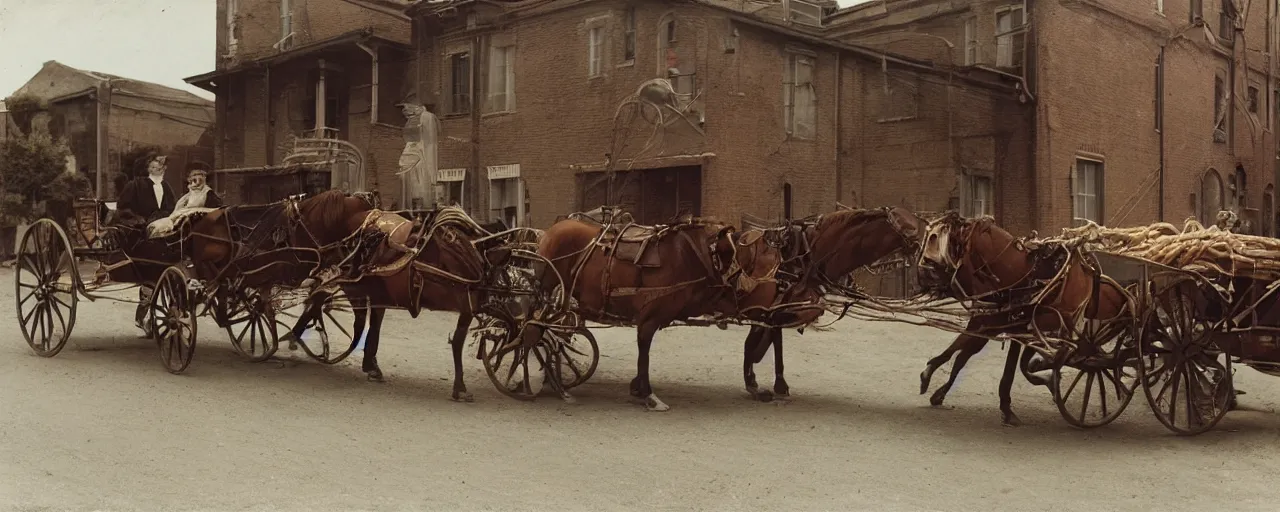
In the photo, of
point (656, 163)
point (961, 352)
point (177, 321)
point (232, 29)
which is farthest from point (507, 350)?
point (232, 29)

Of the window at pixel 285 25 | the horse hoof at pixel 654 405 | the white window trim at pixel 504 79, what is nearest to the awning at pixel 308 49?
the window at pixel 285 25

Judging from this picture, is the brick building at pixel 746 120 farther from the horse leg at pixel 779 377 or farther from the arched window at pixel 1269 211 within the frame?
the horse leg at pixel 779 377

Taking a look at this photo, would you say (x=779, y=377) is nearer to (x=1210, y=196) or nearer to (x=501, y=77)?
(x=501, y=77)

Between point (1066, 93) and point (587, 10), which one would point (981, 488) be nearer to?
point (1066, 93)

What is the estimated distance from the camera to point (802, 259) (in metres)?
7.73

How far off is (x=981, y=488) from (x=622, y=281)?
341 centimetres

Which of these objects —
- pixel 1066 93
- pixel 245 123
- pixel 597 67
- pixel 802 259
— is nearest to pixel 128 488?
pixel 802 259

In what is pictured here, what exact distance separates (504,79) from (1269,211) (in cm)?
1255

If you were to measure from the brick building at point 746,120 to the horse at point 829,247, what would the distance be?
5.27 metres

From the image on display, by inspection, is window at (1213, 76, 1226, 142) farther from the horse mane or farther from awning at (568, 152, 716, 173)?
the horse mane

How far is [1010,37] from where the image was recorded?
13383mm

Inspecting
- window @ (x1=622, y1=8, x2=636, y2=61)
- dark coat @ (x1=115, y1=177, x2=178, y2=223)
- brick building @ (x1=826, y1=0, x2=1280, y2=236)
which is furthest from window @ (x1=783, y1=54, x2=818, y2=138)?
dark coat @ (x1=115, y1=177, x2=178, y2=223)

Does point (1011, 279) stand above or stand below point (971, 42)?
below

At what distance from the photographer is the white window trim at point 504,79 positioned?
51.4 ft
